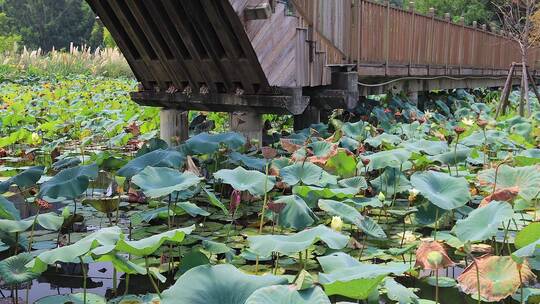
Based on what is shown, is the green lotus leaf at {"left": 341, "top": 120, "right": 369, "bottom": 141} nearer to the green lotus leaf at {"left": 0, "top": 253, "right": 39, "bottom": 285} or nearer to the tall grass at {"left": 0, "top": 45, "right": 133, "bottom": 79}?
the green lotus leaf at {"left": 0, "top": 253, "right": 39, "bottom": 285}

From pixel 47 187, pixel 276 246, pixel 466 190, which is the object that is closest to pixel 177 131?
pixel 47 187

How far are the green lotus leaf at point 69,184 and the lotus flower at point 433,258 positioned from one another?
1.96 m

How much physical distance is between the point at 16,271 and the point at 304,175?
175cm

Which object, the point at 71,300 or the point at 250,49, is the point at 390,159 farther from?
the point at 71,300

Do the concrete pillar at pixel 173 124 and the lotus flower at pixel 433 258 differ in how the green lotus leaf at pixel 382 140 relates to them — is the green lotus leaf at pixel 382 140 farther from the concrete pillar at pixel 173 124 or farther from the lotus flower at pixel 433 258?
the lotus flower at pixel 433 258

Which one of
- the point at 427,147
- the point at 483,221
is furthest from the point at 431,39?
the point at 483,221

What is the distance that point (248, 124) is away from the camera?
18.2 ft

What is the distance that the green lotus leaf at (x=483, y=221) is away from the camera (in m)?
2.30

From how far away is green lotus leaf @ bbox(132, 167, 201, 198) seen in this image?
Answer: 9.34 ft

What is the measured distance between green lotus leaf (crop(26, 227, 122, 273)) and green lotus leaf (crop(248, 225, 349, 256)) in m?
0.47

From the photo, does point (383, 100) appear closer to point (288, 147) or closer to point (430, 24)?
point (430, 24)

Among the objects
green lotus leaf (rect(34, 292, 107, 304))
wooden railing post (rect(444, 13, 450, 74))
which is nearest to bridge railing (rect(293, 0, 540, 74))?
wooden railing post (rect(444, 13, 450, 74))

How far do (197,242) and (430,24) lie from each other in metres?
7.30

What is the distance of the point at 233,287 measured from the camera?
1.73m
